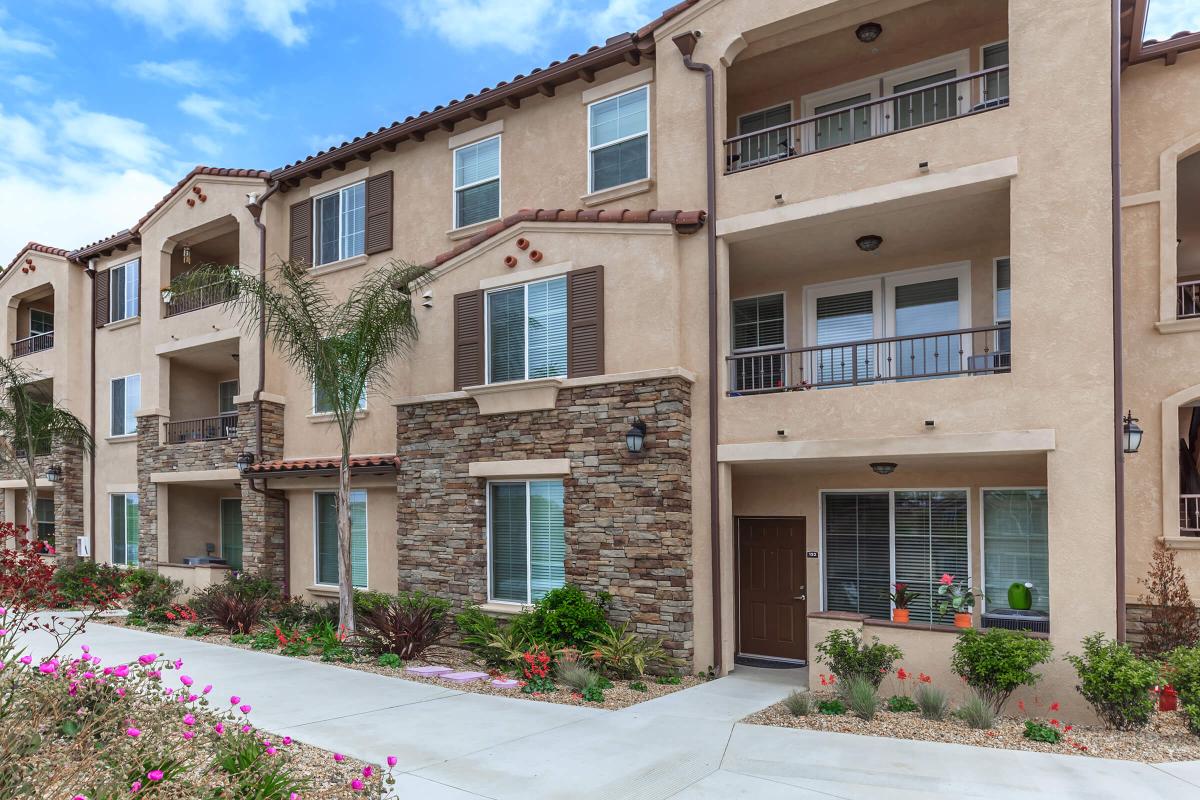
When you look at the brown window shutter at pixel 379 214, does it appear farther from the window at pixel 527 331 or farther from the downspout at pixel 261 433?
the window at pixel 527 331

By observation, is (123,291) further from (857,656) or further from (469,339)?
(857,656)

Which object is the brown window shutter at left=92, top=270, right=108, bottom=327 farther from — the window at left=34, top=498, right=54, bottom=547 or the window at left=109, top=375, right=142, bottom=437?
the window at left=34, top=498, right=54, bottom=547

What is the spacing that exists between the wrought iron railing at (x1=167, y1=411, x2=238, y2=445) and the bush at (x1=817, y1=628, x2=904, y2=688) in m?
15.3

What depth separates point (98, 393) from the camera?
2317 cm

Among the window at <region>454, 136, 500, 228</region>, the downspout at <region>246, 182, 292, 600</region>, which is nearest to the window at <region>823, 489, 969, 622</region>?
the window at <region>454, 136, 500, 228</region>

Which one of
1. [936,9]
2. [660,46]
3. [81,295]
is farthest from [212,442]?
[936,9]

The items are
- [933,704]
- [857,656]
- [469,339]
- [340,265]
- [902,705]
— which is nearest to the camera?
[933,704]

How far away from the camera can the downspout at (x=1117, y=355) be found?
930 cm

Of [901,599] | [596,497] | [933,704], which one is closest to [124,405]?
[596,497]

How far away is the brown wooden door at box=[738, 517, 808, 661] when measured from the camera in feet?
43.8

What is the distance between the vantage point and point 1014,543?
38.9 feet

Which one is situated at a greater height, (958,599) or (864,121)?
(864,121)

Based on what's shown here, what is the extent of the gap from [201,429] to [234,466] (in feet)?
8.83

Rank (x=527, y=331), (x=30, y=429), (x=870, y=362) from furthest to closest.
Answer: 1. (x=30, y=429)
2. (x=527, y=331)
3. (x=870, y=362)
